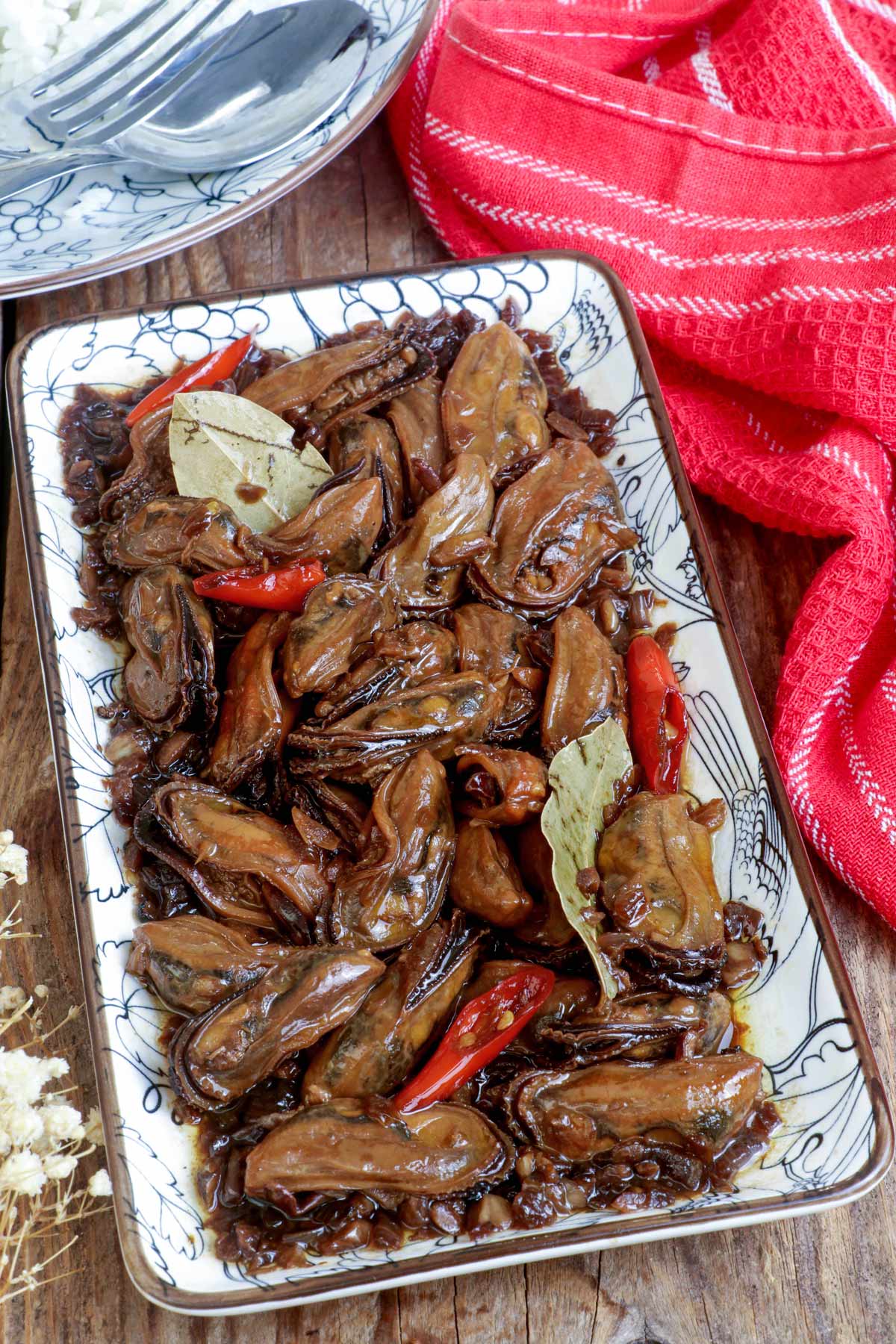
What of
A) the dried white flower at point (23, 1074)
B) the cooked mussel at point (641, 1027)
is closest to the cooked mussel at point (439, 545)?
the cooked mussel at point (641, 1027)

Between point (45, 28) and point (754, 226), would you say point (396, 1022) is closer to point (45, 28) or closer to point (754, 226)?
point (754, 226)

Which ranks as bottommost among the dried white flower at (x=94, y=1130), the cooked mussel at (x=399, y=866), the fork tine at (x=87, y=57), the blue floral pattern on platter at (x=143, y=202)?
the dried white flower at (x=94, y=1130)

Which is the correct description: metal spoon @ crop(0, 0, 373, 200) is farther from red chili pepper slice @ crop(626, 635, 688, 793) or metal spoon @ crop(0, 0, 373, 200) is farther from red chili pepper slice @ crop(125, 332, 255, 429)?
red chili pepper slice @ crop(626, 635, 688, 793)

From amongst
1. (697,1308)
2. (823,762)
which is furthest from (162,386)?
(697,1308)

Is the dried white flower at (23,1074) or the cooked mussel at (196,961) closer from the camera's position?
the dried white flower at (23,1074)

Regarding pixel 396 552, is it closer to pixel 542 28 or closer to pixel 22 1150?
pixel 22 1150

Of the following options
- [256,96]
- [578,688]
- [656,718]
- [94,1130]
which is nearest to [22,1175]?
[94,1130]

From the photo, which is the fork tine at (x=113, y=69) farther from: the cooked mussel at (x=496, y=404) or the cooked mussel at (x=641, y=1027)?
the cooked mussel at (x=641, y=1027)
